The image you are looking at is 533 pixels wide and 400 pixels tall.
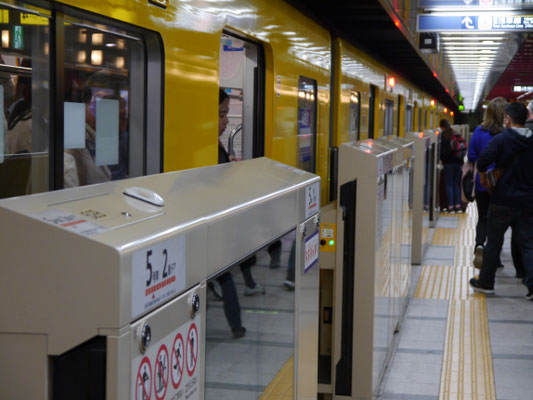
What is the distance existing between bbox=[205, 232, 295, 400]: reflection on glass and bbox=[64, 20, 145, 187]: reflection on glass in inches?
26.5

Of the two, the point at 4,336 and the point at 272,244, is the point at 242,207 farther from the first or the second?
the point at 4,336

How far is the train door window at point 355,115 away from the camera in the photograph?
6920mm

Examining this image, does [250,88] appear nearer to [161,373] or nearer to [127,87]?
[127,87]

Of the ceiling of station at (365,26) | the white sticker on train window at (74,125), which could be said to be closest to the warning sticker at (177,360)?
the white sticker on train window at (74,125)

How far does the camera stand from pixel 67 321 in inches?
42.3

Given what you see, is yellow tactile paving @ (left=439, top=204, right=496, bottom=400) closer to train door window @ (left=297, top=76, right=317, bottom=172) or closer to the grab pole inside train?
train door window @ (left=297, top=76, right=317, bottom=172)

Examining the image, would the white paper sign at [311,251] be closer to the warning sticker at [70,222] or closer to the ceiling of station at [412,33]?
the warning sticker at [70,222]

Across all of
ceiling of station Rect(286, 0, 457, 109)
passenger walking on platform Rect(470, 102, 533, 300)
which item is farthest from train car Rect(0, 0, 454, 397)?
passenger walking on platform Rect(470, 102, 533, 300)

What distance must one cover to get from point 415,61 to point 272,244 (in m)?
9.80

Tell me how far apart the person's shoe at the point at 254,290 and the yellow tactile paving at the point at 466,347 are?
10.9 feet

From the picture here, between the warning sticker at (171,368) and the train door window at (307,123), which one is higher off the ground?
the train door window at (307,123)

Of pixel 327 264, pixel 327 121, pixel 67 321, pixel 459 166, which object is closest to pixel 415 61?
pixel 459 166

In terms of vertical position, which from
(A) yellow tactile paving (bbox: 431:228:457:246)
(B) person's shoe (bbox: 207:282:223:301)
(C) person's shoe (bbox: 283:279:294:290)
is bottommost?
(A) yellow tactile paving (bbox: 431:228:457:246)

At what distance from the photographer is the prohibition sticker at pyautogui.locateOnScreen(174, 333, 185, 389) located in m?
1.33
